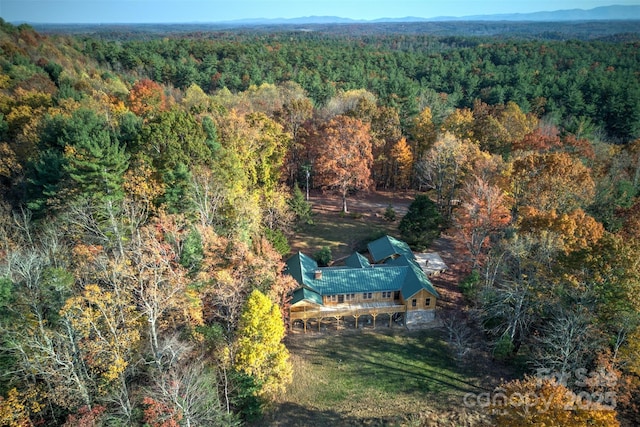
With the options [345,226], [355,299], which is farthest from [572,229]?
[345,226]

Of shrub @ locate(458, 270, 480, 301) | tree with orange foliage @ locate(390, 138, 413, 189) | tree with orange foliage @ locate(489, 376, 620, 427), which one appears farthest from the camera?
tree with orange foliage @ locate(390, 138, 413, 189)

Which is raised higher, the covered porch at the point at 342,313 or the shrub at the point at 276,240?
the shrub at the point at 276,240

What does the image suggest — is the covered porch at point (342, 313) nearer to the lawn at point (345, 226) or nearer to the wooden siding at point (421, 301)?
the wooden siding at point (421, 301)

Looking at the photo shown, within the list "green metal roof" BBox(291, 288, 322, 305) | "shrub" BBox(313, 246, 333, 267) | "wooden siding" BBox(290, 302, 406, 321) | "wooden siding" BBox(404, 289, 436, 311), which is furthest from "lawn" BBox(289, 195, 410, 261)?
"wooden siding" BBox(404, 289, 436, 311)

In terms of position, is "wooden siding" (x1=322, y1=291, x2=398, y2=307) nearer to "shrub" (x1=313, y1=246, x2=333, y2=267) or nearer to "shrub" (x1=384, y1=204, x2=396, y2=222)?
"shrub" (x1=313, y1=246, x2=333, y2=267)

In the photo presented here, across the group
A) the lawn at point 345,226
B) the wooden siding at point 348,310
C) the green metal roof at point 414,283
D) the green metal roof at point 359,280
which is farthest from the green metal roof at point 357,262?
the lawn at point 345,226

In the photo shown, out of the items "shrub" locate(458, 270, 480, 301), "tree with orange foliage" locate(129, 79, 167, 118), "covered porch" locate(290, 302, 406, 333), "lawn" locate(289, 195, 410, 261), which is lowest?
"covered porch" locate(290, 302, 406, 333)

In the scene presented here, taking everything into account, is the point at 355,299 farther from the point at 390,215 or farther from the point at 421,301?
the point at 390,215
